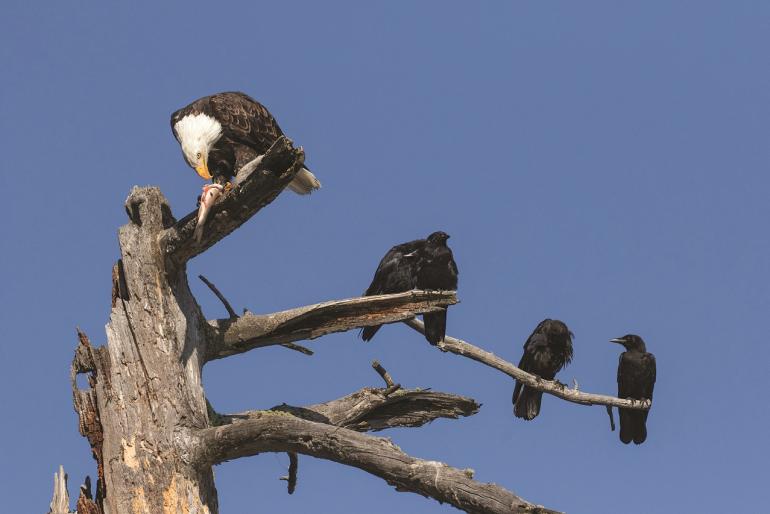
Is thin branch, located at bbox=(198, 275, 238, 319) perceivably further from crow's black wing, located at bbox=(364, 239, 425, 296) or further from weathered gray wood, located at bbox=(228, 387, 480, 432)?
crow's black wing, located at bbox=(364, 239, 425, 296)

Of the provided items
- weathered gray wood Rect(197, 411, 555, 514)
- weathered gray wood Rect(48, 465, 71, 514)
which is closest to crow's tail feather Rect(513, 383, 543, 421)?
weathered gray wood Rect(197, 411, 555, 514)

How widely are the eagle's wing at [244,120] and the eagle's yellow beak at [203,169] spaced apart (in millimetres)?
437

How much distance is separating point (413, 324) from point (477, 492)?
361 centimetres

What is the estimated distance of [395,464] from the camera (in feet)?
21.3

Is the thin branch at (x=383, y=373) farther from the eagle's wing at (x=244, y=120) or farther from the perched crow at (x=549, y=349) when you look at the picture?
the perched crow at (x=549, y=349)

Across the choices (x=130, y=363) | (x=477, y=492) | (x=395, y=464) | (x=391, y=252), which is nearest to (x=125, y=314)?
(x=130, y=363)

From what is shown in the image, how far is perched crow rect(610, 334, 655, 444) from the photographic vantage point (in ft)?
45.2

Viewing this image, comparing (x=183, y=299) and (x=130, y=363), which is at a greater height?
(x=183, y=299)

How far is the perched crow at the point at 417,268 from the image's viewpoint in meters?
11.1

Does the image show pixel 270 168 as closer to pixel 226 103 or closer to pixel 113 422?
pixel 113 422

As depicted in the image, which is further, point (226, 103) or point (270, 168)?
point (226, 103)

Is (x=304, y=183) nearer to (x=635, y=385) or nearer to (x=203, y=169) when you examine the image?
(x=203, y=169)

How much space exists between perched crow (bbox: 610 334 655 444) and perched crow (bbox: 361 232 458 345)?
4.03 m

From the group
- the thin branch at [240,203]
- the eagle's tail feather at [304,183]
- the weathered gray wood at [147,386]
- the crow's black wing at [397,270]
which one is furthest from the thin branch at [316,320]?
the crow's black wing at [397,270]
